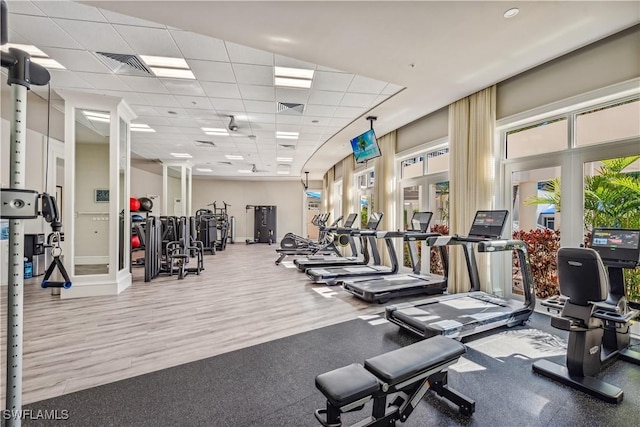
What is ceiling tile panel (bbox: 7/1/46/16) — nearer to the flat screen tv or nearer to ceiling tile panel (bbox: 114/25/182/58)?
ceiling tile panel (bbox: 114/25/182/58)

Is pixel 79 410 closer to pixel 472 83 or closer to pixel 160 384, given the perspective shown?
pixel 160 384

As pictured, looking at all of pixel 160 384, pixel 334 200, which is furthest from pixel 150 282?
pixel 334 200

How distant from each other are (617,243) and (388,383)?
2.70m

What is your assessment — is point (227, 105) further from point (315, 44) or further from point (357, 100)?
point (315, 44)

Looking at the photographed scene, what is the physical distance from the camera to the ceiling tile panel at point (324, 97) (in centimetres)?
517

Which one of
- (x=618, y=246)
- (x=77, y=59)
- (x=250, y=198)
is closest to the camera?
(x=618, y=246)

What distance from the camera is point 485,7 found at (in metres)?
2.94

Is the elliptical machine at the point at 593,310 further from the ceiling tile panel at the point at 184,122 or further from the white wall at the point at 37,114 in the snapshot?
the white wall at the point at 37,114

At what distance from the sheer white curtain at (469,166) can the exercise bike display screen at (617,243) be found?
1.92m

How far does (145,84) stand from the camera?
4.80 m

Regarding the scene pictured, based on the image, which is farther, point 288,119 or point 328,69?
point 288,119

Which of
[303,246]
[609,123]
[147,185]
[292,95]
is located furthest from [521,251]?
[147,185]

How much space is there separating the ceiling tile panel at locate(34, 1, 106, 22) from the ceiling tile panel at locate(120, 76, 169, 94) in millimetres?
1366

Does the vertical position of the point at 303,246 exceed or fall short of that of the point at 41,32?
it falls short
